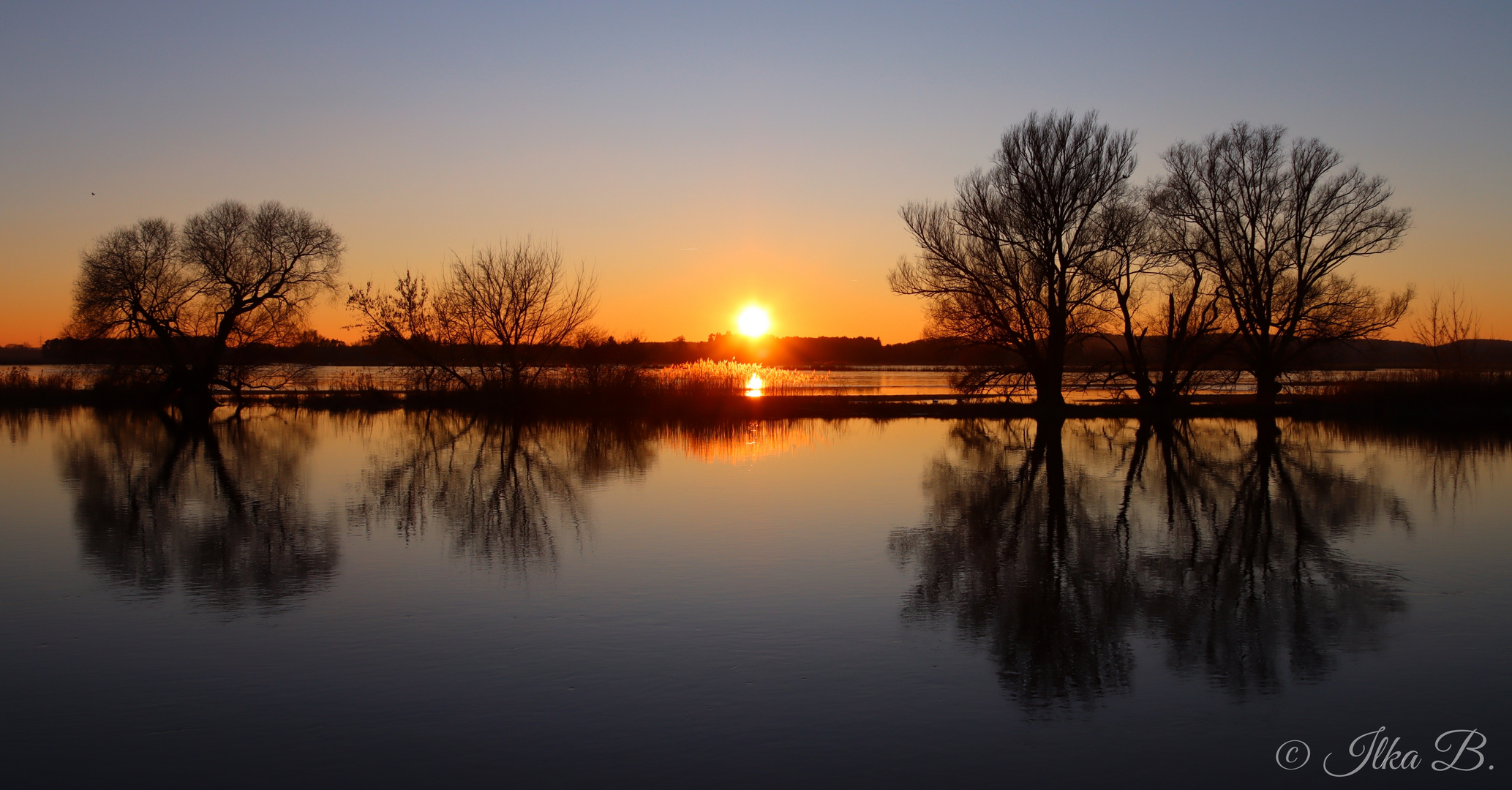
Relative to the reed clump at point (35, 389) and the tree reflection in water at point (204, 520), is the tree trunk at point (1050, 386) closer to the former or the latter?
the tree reflection in water at point (204, 520)

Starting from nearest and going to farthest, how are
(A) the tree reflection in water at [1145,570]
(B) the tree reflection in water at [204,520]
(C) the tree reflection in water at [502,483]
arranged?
(A) the tree reflection in water at [1145,570] < (B) the tree reflection in water at [204,520] < (C) the tree reflection in water at [502,483]

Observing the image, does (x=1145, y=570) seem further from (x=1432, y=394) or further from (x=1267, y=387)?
(x=1432, y=394)

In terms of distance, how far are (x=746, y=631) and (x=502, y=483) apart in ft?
27.4

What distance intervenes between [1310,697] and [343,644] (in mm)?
5781

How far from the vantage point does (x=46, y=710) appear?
4.97 metres

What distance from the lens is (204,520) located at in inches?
420

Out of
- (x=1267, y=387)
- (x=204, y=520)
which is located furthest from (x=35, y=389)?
(x=1267, y=387)

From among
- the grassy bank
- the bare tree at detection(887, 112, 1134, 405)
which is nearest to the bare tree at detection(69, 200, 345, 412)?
the grassy bank

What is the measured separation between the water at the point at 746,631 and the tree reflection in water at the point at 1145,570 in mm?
45

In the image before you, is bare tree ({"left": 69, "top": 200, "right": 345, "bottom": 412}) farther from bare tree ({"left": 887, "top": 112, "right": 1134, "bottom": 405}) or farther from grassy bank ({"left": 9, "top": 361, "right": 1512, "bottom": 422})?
bare tree ({"left": 887, "top": 112, "right": 1134, "bottom": 405})

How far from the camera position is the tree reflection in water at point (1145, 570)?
5824 mm

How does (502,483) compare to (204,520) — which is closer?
(204,520)

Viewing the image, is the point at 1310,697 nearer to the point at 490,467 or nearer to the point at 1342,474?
the point at 1342,474

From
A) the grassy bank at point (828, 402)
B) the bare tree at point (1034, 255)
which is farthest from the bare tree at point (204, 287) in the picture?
the bare tree at point (1034, 255)
